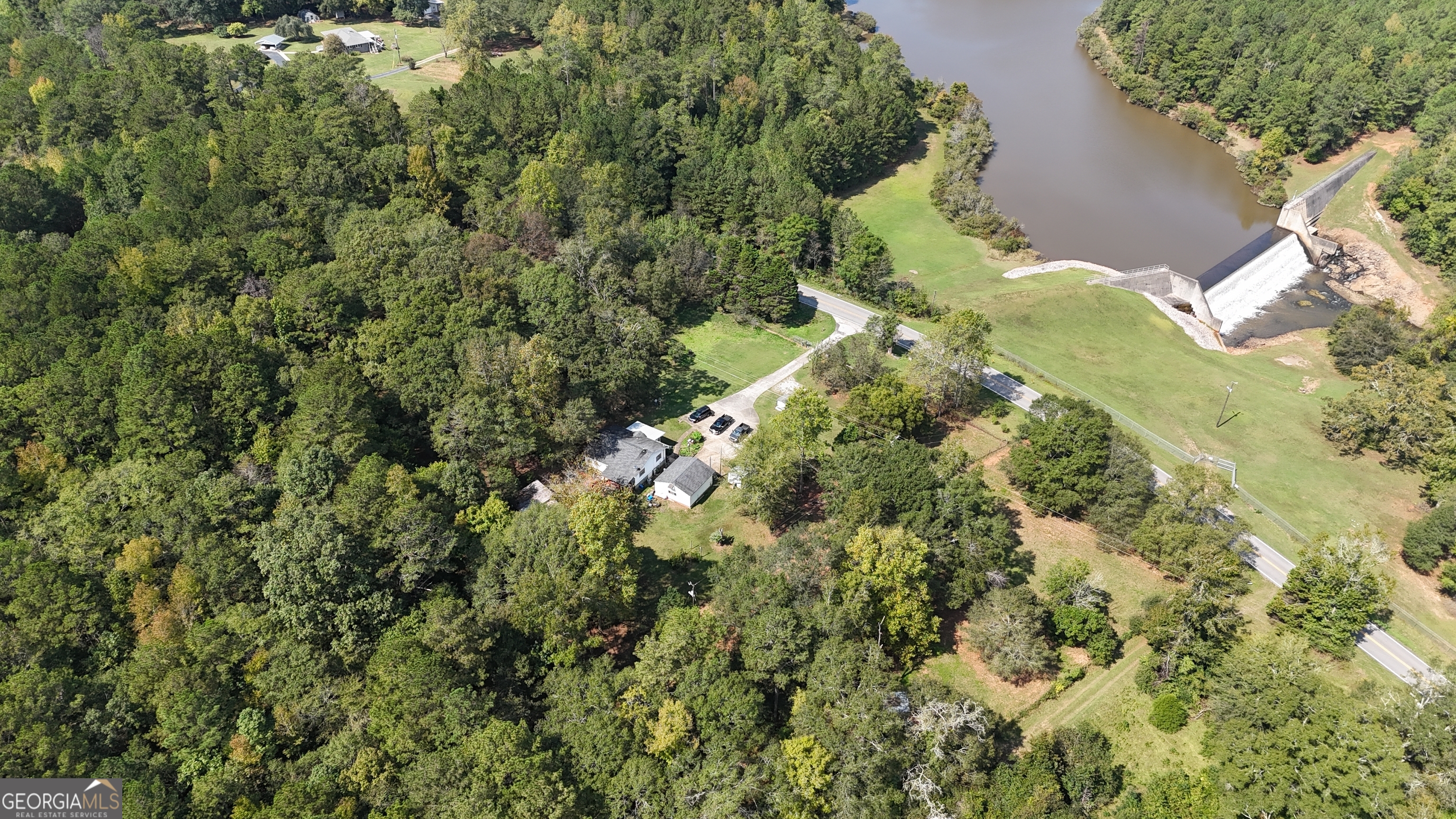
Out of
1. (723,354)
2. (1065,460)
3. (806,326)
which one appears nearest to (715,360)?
(723,354)

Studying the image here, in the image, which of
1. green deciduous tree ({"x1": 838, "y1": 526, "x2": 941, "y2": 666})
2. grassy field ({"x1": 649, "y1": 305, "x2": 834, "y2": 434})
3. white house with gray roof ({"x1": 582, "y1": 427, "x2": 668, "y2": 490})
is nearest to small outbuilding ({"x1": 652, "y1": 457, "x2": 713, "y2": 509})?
white house with gray roof ({"x1": 582, "y1": 427, "x2": 668, "y2": 490})

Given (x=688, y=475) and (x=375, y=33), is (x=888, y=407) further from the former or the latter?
(x=375, y=33)

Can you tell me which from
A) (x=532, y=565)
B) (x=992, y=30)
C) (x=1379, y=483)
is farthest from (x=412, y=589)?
(x=992, y=30)

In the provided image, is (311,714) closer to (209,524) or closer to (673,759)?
(209,524)

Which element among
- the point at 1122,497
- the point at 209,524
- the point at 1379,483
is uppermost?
the point at 209,524

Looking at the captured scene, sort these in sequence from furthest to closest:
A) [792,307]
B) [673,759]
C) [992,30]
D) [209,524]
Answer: [992,30] → [792,307] → [209,524] → [673,759]

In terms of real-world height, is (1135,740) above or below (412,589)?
below

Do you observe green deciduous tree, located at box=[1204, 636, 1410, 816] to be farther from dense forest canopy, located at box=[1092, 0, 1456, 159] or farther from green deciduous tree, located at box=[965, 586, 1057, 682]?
dense forest canopy, located at box=[1092, 0, 1456, 159]
